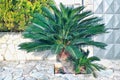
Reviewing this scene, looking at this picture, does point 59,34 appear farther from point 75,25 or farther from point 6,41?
point 6,41

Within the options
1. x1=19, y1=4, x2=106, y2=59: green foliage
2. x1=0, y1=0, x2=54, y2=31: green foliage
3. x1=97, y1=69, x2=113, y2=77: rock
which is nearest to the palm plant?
x1=19, y1=4, x2=106, y2=59: green foliage

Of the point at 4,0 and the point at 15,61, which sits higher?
the point at 4,0

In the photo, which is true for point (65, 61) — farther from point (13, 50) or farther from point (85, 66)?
point (13, 50)

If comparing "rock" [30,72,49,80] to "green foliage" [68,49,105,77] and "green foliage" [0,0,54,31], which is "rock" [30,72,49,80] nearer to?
"green foliage" [68,49,105,77]

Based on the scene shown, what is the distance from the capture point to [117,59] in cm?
910

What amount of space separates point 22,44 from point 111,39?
269 centimetres

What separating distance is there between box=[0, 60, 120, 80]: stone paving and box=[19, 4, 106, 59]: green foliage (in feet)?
1.88

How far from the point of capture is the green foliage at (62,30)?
7.84 m

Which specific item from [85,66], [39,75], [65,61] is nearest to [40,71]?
[39,75]

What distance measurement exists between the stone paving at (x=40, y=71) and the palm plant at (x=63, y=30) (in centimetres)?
55

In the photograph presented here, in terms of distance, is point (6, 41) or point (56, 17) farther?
point (6, 41)

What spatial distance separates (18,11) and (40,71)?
1.83m

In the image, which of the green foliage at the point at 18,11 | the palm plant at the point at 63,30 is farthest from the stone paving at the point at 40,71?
the green foliage at the point at 18,11

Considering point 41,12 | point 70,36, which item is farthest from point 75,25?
point 41,12
